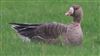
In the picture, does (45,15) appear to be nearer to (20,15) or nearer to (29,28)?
(20,15)

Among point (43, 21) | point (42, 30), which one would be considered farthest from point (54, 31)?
point (43, 21)

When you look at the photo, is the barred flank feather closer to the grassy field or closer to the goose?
the goose

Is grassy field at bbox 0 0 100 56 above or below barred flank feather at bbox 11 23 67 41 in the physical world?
below

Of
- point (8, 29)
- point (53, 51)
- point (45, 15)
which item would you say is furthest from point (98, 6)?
point (53, 51)

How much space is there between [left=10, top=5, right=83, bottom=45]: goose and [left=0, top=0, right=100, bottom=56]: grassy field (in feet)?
0.68

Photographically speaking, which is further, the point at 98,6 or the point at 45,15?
the point at 98,6

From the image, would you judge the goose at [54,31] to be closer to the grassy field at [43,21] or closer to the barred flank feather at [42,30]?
the barred flank feather at [42,30]

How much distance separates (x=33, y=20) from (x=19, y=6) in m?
2.12

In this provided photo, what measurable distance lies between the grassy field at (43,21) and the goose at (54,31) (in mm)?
207

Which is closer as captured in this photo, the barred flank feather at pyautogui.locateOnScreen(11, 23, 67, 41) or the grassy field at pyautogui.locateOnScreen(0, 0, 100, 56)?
the grassy field at pyautogui.locateOnScreen(0, 0, 100, 56)

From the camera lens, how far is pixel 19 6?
16531 millimetres

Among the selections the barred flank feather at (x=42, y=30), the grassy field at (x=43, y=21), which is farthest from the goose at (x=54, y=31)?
the grassy field at (x=43, y=21)

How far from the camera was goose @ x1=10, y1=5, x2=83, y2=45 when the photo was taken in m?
11.3

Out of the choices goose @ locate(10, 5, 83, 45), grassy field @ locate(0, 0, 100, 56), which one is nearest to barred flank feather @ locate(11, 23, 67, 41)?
goose @ locate(10, 5, 83, 45)
